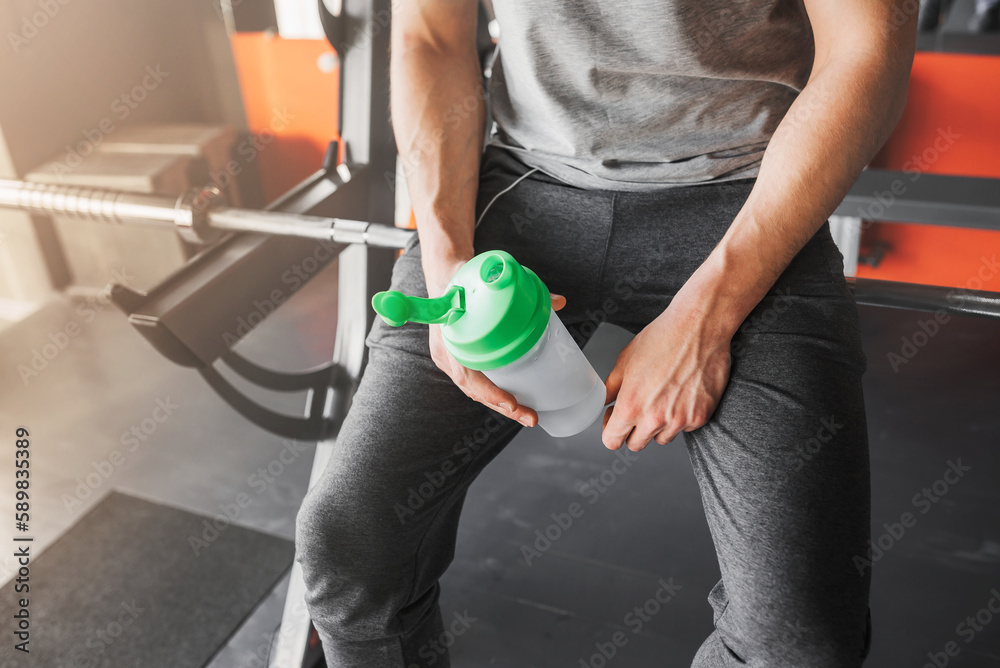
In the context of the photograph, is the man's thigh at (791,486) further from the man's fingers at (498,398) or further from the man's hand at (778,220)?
the man's fingers at (498,398)

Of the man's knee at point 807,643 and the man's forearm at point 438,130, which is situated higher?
the man's forearm at point 438,130

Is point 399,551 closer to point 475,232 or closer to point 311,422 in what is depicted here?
point 475,232

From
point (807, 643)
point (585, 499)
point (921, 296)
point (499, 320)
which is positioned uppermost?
point (499, 320)

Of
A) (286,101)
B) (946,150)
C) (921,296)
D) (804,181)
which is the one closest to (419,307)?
(804,181)

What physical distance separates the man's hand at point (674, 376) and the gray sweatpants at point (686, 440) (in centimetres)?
3

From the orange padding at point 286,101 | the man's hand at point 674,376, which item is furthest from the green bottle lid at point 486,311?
the orange padding at point 286,101

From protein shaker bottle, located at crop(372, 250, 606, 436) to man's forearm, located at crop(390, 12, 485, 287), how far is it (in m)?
0.21

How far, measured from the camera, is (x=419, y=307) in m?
0.57

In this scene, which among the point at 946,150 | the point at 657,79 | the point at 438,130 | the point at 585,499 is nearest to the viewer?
the point at 657,79

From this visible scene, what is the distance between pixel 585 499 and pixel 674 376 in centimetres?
97

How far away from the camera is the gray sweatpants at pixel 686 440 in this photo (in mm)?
614

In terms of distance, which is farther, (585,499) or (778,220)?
(585,499)

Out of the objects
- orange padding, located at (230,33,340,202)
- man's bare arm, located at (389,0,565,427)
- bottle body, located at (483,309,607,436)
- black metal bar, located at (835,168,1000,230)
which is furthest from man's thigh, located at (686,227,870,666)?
orange padding, located at (230,33,340,202)

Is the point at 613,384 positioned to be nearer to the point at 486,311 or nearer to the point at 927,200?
the point at 486,311
